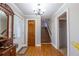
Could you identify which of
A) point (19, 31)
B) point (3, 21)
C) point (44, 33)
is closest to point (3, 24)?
point (3, 21)

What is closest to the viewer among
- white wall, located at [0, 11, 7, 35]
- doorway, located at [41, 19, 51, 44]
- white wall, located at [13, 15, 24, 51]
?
white wall, located at [0, 11, 7, 35]

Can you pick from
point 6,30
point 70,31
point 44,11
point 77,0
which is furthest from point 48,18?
point 77,0

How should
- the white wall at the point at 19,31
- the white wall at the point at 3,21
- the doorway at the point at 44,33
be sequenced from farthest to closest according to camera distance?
the doorway at the point at 44,33, the white wall at the point at 19,31, the white wall at the point at 3,21

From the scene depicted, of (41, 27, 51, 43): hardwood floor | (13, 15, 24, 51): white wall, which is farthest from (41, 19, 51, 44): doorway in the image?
(13, 15, 24, 51): white wall

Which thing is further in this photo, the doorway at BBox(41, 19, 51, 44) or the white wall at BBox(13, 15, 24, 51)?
the doorway at BBox(41, 19, 51, 44)

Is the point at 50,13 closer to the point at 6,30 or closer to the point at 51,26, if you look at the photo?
the point at 51,26

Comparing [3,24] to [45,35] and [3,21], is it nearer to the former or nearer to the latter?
[3,21]

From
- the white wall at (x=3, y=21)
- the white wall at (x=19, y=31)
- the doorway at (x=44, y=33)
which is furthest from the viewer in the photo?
the doorway at (x=44, y=33)

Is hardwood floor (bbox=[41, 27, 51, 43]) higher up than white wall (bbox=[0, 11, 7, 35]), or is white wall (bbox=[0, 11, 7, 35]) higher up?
white wall (bbox=[0, 11, 7, 35])

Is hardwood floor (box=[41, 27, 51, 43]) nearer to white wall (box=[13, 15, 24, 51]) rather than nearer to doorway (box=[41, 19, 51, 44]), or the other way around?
doorway (box=[41, 19, 51, 44])

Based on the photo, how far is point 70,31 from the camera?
2422 mm

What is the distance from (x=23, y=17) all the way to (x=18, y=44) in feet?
1.53

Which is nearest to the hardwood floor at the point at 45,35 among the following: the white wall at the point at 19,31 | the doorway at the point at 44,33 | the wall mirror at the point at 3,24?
the doorway at the point at 44,33

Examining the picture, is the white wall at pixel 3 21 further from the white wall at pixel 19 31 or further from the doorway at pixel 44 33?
the doorway at pixel 44 33
